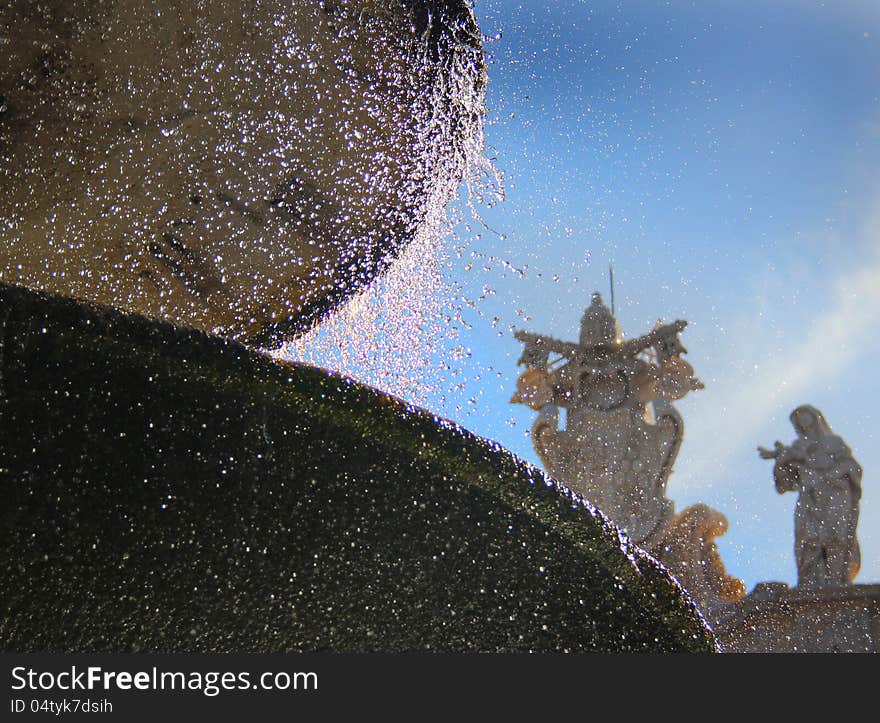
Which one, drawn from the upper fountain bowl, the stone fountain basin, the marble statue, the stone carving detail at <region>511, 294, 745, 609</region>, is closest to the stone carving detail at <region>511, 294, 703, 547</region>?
the stone carving detail at <region>511, 294, 745, 609</region>

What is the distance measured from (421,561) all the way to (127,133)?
3.52ft

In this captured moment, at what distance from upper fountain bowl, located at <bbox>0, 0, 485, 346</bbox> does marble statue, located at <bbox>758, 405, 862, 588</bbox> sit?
638cm

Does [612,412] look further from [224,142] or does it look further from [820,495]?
[224,142]

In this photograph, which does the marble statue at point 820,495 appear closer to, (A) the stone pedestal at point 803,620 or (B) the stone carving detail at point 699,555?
(A) the stone pedestal at point 803,620

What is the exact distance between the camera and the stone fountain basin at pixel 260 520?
1312 millimetres

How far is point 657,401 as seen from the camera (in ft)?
28.8

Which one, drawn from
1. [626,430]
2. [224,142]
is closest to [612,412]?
[626,430]

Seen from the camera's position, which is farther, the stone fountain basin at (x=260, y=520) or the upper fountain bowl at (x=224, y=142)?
the upper fountain bowl at (x=224, y=142)

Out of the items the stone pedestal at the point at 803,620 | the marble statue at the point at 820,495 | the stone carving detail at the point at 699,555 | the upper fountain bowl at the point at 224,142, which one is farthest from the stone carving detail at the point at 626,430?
the upper fountain bowl at the point at 224,142

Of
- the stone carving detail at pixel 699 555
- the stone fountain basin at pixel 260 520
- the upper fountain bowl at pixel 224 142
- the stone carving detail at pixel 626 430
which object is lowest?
the stone fountain basin at pixel 260 520

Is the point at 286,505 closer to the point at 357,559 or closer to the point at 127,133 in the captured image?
the point at 357,559

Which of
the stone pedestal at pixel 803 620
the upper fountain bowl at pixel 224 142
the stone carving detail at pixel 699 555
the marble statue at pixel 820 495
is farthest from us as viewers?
the stone carving detail at pixel 699 555

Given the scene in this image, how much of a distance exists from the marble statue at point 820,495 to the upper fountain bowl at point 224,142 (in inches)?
251

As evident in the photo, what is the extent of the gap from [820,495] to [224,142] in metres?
7.10
